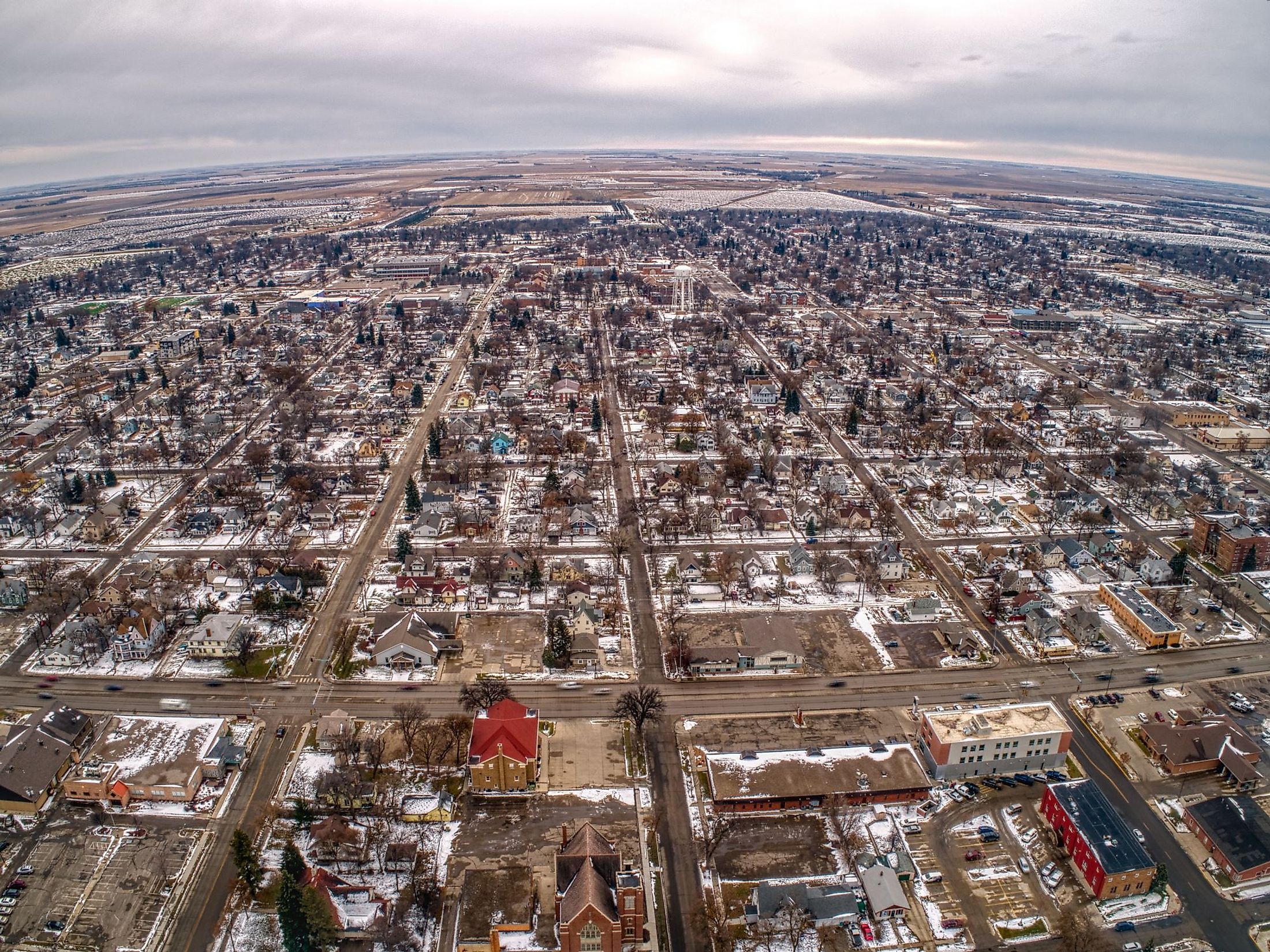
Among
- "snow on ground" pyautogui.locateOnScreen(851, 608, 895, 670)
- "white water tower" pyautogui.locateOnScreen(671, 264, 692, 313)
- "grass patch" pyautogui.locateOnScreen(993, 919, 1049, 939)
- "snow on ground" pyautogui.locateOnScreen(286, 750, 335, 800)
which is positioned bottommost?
"grass patch" pyautogui.locateOnScreen(993, 919, 1049, 939)

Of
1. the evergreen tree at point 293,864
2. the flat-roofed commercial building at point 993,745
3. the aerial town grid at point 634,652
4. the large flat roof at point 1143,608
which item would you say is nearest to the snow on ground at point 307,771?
the aerial town grid at point 634,652

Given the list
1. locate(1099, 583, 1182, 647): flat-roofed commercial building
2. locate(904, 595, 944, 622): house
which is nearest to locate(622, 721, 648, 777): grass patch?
locate(904, 595, 944, 622): house

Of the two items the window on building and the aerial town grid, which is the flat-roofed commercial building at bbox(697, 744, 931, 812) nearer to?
the aerial town grid

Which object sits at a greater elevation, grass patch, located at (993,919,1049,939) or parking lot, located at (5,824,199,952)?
parking lot, located at (5,824,199,952)

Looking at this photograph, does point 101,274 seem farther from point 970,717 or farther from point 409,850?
point 970,717

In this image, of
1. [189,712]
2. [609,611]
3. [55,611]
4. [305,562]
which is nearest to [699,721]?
[609,611]

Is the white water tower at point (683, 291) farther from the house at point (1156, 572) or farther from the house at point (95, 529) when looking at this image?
the house at point (95, 529)

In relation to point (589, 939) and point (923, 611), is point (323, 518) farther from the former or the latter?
point (923, 611)
